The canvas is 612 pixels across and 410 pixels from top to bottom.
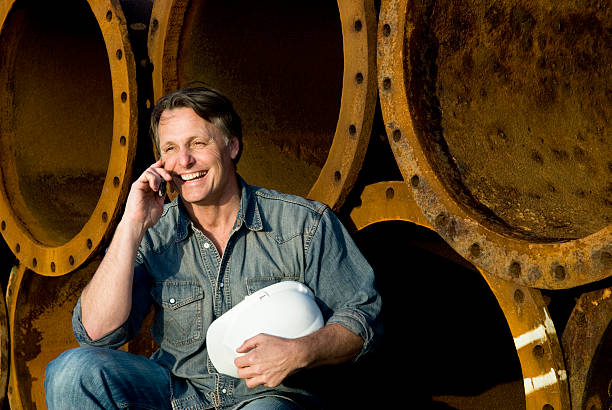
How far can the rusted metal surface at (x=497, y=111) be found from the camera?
199 cm

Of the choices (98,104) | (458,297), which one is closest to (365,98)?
(458,297)

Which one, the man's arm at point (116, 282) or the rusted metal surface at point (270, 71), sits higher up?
the rusted metal surface at point (270, 71)

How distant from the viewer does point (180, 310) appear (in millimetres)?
2189

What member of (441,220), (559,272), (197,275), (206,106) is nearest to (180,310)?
(197,275)

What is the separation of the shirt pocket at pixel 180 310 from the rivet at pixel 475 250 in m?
0.70

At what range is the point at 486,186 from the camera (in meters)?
2.04

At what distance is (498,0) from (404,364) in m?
1.68

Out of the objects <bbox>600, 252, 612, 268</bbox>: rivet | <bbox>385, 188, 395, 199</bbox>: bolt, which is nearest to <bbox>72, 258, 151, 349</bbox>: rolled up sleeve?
<bbox>385, 188, 395, 199</bbox>: bolt

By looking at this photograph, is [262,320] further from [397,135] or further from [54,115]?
[54,115]

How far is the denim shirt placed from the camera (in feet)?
6.91

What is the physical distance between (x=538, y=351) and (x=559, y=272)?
23cm

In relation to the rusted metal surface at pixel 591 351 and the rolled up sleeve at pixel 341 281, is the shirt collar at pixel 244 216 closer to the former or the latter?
the rolled up sleeve at pixel 341 281

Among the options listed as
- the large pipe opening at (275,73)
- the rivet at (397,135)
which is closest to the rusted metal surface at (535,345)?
the rivet at (397,135)

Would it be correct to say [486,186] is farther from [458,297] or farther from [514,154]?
[458,297]
